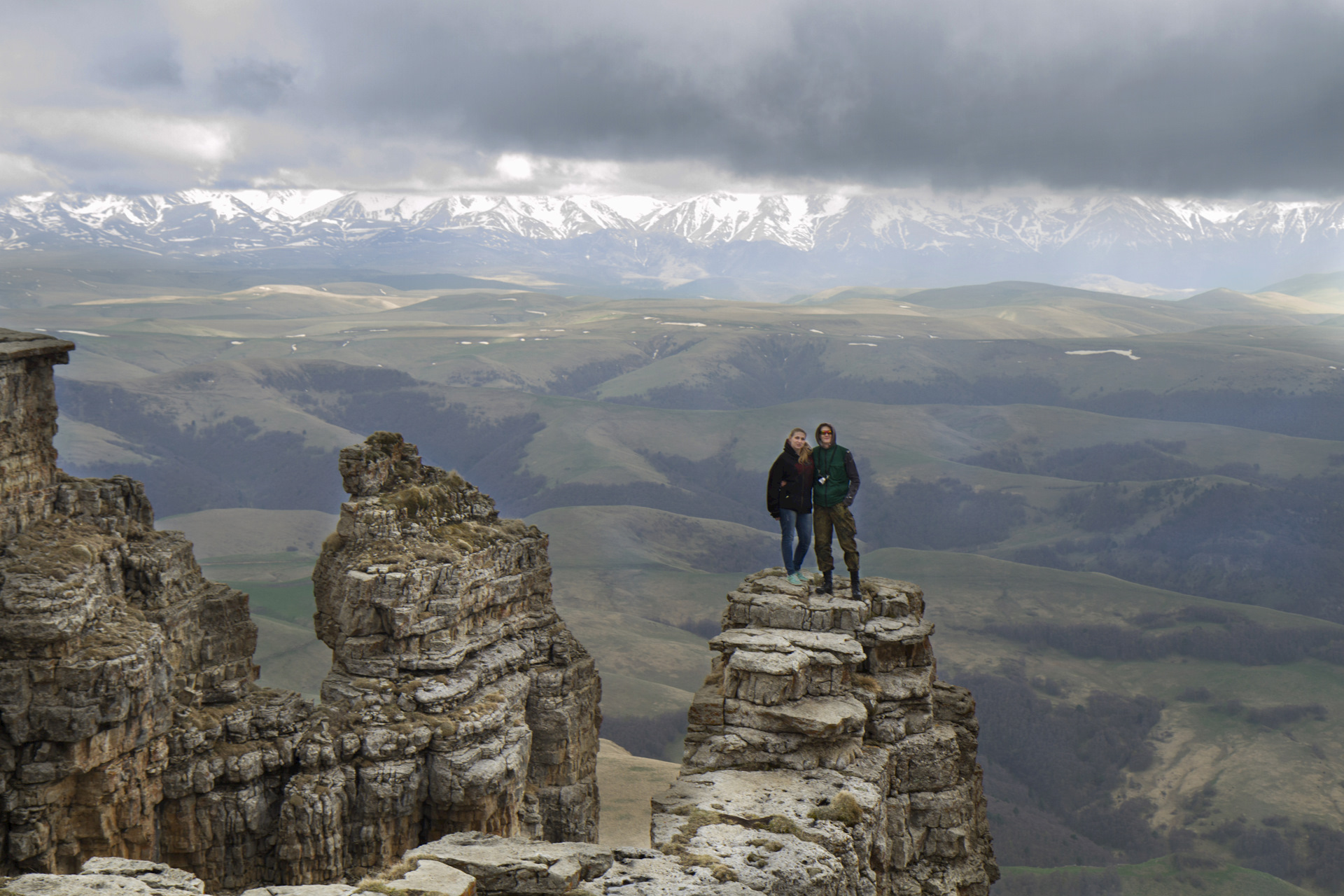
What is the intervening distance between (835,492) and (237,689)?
85.7 feet

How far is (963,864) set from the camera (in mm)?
28203

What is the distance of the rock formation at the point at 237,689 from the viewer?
31969 millimetres

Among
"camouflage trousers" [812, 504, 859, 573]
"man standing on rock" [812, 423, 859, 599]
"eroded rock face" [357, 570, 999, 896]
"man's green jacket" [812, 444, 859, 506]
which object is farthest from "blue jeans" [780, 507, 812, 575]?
"man's green jacket" [812, 444, 859, 506]

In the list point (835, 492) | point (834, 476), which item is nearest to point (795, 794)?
point (835, 492)

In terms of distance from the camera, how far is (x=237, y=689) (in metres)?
39.7

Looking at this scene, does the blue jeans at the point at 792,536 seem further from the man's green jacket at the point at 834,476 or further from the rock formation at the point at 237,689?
the rock formation at the point at 237,689

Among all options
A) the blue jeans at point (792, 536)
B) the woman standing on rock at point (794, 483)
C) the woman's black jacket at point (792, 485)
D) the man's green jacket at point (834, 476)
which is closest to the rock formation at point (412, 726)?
the blue jeans at point (792, 536)

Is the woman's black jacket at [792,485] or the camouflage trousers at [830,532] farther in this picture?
the woman's black jacket at [792,485]

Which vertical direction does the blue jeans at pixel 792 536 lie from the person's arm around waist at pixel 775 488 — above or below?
below

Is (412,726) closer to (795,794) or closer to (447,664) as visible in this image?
(447,664)

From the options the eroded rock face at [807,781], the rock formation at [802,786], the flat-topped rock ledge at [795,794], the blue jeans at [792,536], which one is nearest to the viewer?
the flat-topped rock ledge at [795,794]

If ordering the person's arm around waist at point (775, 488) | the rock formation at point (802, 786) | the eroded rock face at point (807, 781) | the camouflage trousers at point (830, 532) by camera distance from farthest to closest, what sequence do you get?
the person's arm around waist at point (775, 488) → the camouflage trousers at point (830, 532) → the eroded rock face at point (807, 781) → the rock formation at point (802, 786)

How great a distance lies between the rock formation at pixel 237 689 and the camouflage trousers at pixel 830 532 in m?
16.3

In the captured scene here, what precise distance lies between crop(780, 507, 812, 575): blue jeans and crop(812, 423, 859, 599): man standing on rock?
0.68 metres
